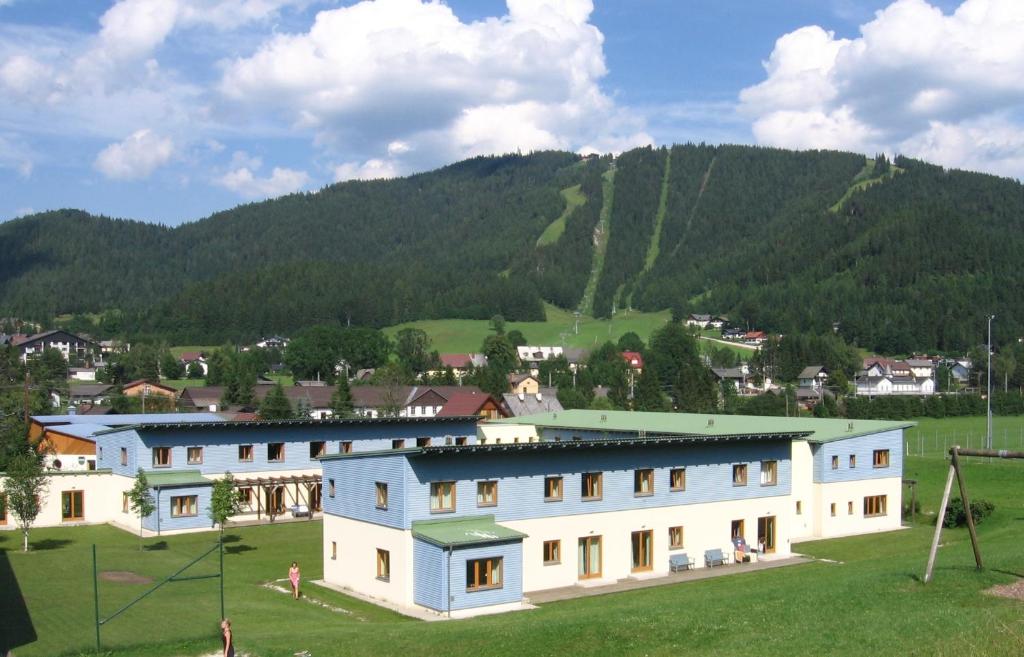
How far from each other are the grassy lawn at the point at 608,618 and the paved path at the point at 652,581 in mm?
861

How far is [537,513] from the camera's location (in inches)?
1296

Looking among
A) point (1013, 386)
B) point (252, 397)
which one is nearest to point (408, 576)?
point (252, 397)

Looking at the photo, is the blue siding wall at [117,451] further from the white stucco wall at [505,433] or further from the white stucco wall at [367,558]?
the white stucco wall at [505,433]

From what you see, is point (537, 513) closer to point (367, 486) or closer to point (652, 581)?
point (652, 581)

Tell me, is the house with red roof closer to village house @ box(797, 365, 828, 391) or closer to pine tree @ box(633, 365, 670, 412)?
pine tree @ box(633, 365, 670, 412)

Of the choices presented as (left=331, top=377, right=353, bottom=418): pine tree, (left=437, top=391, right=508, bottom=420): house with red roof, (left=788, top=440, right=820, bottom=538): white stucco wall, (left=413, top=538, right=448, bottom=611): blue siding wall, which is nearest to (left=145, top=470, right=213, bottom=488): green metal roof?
(left=413, top=538, right=448, bottom=611): blue siding wall

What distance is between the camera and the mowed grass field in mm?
19125

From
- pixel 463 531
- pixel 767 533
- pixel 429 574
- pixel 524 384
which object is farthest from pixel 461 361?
pixel 429 574

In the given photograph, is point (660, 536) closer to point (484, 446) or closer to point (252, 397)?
point (484, 446)

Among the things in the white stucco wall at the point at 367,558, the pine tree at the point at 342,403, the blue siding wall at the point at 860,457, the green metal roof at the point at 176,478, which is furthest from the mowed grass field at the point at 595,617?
the pine tree at the point at 342,403

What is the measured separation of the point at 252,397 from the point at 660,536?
83.8 m

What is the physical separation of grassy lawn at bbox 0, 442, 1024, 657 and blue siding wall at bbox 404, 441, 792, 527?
3.77 metres

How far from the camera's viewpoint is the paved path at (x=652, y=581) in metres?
31.1

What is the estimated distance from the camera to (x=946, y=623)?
19.2 meters
